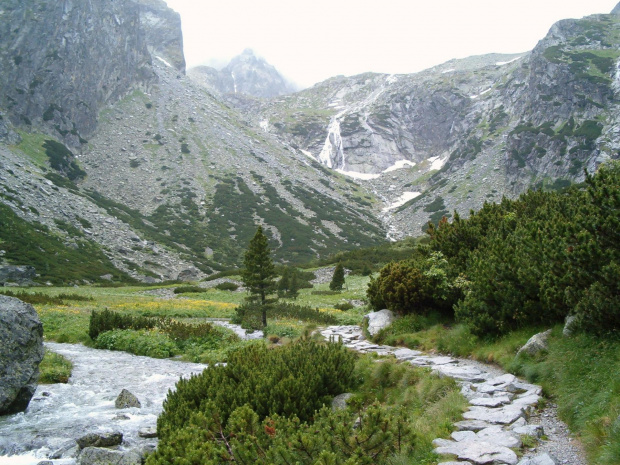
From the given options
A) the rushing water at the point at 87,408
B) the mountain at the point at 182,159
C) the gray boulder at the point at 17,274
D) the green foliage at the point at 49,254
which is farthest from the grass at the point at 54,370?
the mountain at the point at 182,159

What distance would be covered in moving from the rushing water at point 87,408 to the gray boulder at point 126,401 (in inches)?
5.8

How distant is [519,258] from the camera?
35.0 ft

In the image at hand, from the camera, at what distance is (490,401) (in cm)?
684

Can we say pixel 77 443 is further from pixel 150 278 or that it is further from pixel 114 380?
pixel 150 278

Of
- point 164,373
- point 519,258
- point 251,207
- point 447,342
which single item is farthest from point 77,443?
point 251,207

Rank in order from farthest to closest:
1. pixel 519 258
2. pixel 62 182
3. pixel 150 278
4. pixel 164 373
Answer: pixel 62 182 < pixel 150 278 < pixel 164 373 < pixel 519 258

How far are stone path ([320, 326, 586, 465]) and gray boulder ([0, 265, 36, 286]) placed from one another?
41555mm

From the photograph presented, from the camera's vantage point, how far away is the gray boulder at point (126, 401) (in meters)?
9.21

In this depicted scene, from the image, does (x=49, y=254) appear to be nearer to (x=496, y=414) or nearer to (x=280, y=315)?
(x=280, y=315)

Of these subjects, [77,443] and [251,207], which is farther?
[251,207]

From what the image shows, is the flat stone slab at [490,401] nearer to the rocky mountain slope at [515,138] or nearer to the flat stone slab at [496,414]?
the flat stone slab at [496,414]

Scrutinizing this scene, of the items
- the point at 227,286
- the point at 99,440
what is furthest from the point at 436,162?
the point at 99,440

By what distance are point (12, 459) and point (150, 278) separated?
170 feet

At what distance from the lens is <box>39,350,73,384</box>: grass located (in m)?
10.9
